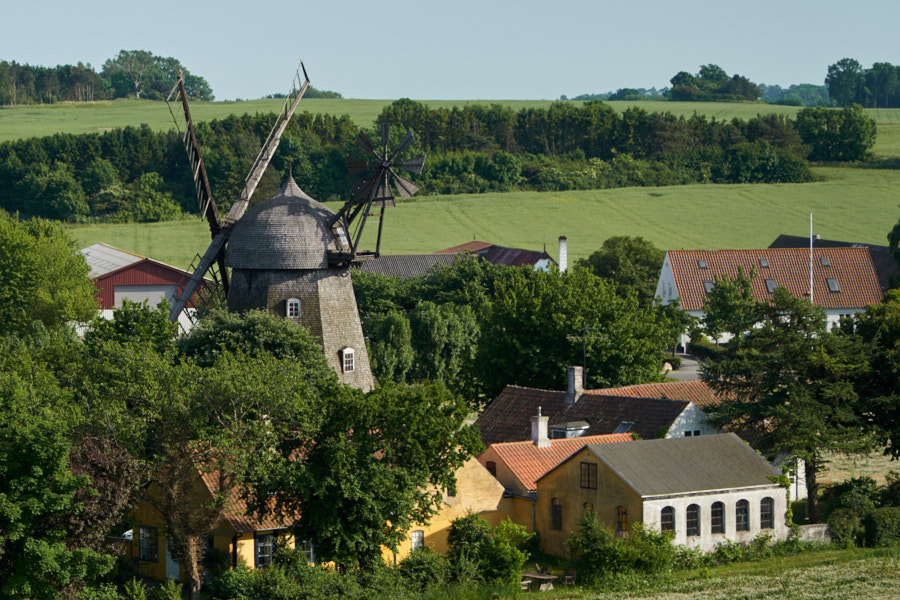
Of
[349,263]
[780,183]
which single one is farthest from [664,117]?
[349,263]

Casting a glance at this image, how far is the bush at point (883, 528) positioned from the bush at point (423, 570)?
1664cm

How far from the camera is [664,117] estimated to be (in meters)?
187

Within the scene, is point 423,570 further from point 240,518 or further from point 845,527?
point 845,527

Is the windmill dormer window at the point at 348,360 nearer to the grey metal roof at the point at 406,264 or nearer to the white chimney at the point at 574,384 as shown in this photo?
the white chimney at the point at 574,384

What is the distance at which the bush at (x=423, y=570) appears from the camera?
43.0m

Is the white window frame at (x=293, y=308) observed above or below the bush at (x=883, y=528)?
above

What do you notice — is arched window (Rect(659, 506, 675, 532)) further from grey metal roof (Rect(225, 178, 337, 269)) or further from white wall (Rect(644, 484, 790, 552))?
grey metal roof (Rect(225, 178, 337, 269))

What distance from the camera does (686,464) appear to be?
48.6 metres

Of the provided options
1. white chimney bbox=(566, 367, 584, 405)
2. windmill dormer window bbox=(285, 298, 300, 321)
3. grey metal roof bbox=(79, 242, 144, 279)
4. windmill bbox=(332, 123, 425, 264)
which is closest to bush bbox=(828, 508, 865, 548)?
white chimney bbox=(566, 367, 584, 405)

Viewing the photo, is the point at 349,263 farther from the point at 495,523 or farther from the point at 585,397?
the point at 495,523

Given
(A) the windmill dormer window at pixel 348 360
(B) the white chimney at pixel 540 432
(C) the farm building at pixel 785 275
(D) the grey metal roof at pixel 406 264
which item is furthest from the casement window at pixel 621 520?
(D) the grey metal roof at pixel 406 264

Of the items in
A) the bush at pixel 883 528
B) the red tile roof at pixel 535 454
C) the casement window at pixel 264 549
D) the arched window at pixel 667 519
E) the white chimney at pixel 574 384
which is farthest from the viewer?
the white chimney at pixel 574 384

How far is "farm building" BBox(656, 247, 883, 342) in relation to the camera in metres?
102

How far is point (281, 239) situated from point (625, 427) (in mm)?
17255
